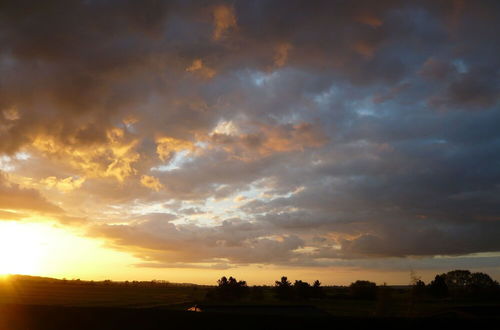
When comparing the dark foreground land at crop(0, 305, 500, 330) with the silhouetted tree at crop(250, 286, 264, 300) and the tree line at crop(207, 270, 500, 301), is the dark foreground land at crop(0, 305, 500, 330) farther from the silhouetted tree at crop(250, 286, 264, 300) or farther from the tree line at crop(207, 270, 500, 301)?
the silhouetted tree at crop(250, 286, 264, 300)

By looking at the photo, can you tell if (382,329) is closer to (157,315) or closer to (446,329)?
(446,329)

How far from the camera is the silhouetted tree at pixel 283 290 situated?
352 feet

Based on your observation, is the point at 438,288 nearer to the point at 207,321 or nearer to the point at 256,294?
the point at 256,294

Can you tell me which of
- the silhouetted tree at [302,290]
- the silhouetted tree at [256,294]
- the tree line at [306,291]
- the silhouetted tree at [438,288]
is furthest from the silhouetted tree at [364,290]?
the silhouetted tree at [256,294]

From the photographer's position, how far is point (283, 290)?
355ft

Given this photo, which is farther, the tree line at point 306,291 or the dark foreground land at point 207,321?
the tree line at point 306,291

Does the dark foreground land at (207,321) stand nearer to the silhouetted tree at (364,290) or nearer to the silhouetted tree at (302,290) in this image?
the silhouetted tree at (302,290)

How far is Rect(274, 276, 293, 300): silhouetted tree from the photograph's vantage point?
10731 cm

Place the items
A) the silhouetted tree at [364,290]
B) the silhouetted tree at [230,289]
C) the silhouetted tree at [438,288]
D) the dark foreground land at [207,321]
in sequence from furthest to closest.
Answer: the silhouetted tree at [438,288] → the silhouetted tree at [364,290] → the silhouetted tree at [230,289] → the dark foreground land at [207,321]

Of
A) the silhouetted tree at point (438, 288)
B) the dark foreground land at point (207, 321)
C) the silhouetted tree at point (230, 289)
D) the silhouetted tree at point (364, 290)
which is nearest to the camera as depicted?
the dark foreground land at point (207, 321)

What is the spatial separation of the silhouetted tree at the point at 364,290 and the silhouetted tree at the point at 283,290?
65.9 ft

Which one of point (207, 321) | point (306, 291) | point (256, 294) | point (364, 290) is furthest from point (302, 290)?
point (207, 321)

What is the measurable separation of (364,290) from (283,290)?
2492cm

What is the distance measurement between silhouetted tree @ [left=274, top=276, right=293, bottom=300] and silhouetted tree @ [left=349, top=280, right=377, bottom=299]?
20087mm
